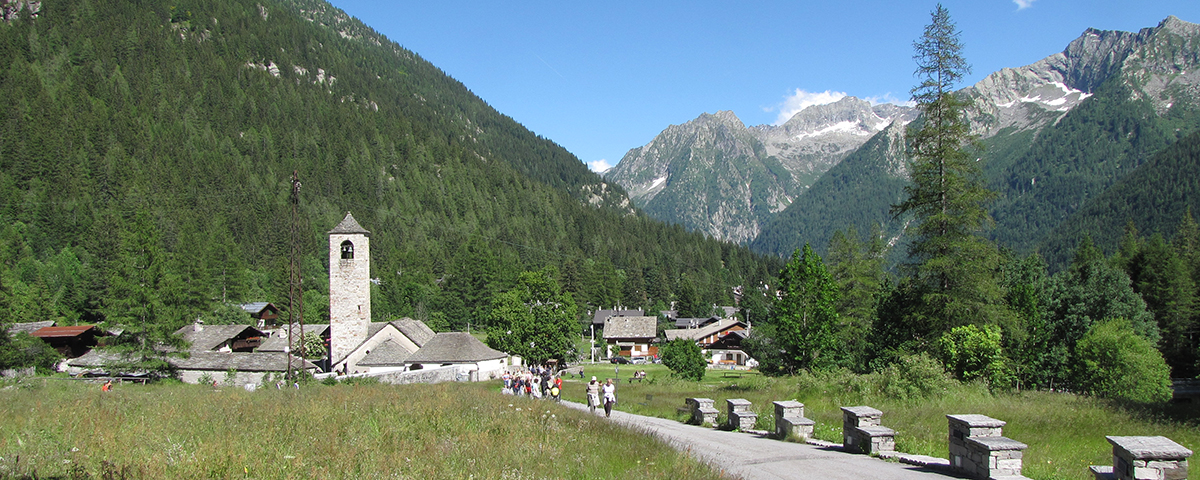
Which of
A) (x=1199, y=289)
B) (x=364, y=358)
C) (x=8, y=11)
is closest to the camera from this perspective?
(x=364, y=358)

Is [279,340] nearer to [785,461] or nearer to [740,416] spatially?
[740,416]

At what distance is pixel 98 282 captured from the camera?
76000 mm

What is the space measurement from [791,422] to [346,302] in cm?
4080

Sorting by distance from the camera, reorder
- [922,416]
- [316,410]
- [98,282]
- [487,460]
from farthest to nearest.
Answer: [98,282] → [922,416] → [316,410] → [487,460]

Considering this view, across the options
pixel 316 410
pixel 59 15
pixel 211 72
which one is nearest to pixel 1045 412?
pixel 316 410

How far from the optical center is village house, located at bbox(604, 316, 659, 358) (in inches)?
3829

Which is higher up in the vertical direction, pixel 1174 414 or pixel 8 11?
pixel 8 11

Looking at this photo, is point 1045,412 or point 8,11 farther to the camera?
point 8,11

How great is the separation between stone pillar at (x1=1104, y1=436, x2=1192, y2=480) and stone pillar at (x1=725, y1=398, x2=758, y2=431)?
8.55 metres

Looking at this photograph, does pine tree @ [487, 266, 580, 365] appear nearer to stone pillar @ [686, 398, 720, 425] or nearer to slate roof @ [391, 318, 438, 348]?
slate roof @ [391, 318, 438, 348]

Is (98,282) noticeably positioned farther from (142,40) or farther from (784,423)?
(142,40)

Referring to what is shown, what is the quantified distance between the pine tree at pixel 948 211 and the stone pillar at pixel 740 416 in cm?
1523

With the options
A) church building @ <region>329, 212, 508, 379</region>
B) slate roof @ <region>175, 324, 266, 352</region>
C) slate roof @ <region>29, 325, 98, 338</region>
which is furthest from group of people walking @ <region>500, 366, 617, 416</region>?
slate roof @ <region>29, 325, 98, 338</region>

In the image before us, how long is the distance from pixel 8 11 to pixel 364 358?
173 metres
